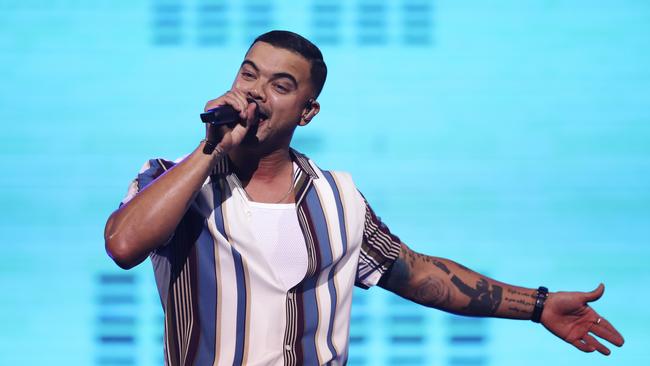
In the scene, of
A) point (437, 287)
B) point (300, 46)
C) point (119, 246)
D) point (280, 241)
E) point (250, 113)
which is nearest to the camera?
point (119, 246)

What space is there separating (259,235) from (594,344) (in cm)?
81

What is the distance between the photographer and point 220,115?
164 centimetres

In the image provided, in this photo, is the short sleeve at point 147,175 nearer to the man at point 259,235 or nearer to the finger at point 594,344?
the man at point 259,235

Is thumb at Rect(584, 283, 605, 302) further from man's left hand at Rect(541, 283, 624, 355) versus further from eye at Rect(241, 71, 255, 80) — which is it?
eye at Rect(241, 71, 255, 80)

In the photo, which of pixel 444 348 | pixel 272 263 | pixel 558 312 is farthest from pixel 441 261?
pixel 444 348

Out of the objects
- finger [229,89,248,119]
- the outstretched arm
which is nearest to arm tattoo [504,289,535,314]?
the outstretched arm

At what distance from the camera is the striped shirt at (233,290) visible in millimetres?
1791

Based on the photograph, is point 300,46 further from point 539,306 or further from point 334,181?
point 539,306

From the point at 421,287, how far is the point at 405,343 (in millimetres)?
831

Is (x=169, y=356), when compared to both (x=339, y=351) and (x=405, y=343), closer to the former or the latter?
(x=339, y=351)

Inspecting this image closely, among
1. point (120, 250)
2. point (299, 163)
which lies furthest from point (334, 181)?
point (120, 250)

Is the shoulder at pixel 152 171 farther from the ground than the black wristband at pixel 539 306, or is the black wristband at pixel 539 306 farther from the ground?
the shoulder at pixel 152 171

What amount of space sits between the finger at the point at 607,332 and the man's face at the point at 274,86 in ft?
2.62

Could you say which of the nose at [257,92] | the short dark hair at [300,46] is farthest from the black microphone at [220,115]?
the short dark hair at [300,46]
